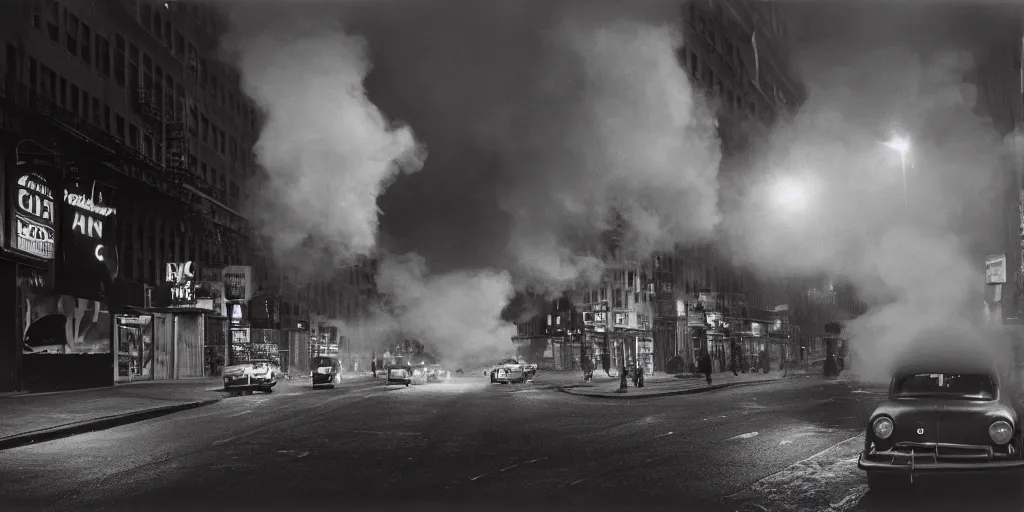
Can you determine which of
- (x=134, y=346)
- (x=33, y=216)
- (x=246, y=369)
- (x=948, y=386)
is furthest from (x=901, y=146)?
(x=134, y=346)

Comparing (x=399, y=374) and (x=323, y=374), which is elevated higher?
(x=323, y=374)

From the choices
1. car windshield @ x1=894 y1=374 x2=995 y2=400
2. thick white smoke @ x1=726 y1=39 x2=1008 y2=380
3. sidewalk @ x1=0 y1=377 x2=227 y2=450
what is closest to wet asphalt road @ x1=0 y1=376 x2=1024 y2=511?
sidewalk @ x1=0 y1=377 x2=227 y2=450

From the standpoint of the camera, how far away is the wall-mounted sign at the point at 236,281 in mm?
52156

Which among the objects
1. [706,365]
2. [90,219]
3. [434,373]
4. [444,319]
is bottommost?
[434,373]

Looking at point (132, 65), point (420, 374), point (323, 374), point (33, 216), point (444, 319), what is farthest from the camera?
point (444, 319)

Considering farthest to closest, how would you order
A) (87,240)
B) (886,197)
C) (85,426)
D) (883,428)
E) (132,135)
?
(132,135) < (87,240) < (886,197) < (85,426) < (883,428)

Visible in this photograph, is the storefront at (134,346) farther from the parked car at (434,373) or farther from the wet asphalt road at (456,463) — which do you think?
the wet asphalt road at (456,463)

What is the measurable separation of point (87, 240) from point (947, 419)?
30.0m

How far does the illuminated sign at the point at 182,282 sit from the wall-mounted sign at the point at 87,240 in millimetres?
9689

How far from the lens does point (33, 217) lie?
2980cm

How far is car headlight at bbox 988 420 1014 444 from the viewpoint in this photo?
33.1 ft

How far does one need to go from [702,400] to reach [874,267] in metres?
13.5

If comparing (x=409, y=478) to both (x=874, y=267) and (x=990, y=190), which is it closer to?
(x=990, y=190)

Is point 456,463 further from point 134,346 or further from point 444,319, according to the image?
point 444,319
